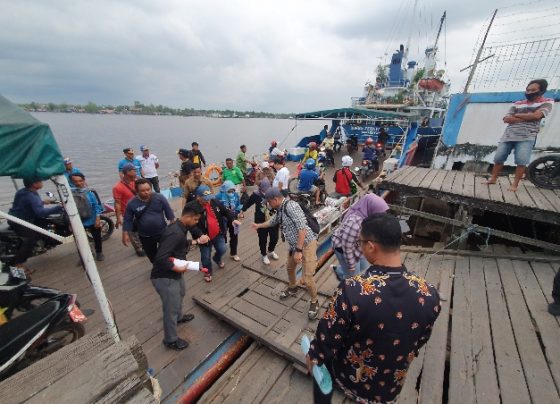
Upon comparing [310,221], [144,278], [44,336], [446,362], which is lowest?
[144,278]

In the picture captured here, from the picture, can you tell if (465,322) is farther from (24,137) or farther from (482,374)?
(24,137)

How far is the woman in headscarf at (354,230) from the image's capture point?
3.15 meters

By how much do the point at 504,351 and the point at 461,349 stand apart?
15.7 inches

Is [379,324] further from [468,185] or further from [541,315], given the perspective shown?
[468,185]

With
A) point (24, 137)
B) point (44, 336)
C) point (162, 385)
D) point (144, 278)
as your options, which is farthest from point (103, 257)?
point (24, 137)

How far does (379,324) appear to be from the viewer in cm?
137

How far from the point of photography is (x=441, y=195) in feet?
16.7

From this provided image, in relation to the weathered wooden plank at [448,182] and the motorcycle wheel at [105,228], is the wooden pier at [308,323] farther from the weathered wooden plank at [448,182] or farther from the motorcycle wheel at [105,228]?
the motorcycle wheel at [105,228]

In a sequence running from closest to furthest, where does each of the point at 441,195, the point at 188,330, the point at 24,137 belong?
the point at 24,137 → the point at 188,330 → the point at 441,195

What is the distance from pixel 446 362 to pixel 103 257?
596cm

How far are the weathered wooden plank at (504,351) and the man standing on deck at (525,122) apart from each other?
7.91ft

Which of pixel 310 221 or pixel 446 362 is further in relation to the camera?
pixel 310 221

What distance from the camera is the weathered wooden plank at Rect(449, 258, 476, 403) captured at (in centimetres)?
→ 236

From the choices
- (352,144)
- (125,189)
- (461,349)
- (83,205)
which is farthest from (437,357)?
(352,144)
